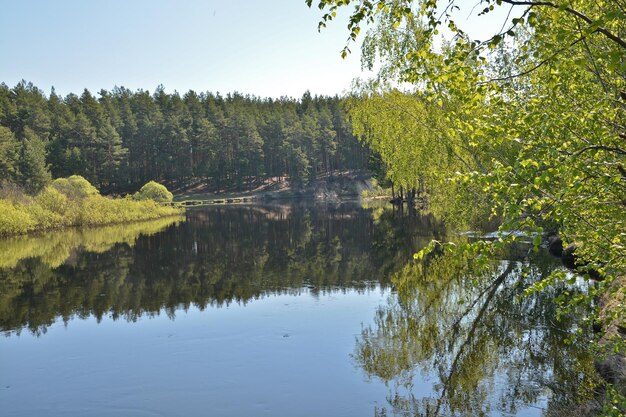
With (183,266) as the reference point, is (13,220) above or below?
above

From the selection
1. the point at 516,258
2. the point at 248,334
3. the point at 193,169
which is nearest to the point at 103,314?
the point at 248,334

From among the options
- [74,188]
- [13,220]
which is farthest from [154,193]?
[13,220]

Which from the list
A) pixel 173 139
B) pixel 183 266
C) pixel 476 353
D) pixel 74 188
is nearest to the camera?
pixel 476 353

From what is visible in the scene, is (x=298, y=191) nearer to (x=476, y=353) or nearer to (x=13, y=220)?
(x=13, y=220)

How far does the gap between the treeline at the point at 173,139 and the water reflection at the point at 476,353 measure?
3359 inches

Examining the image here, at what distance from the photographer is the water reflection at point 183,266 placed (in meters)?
21.9

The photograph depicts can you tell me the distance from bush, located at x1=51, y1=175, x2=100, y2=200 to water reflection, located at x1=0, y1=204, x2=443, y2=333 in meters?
13.6

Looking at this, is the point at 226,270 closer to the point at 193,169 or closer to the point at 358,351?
the point at 358,351

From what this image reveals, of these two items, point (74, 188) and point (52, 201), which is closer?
point (52, 201)

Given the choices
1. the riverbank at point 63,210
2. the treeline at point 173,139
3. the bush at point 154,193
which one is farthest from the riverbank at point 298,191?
the riverbank at point 63,210

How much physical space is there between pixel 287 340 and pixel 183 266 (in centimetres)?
1598

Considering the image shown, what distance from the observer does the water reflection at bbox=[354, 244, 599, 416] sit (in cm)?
1100

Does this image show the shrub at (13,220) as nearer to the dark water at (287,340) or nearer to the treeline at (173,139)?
the dark water at (287,340)

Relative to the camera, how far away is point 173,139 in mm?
108438
